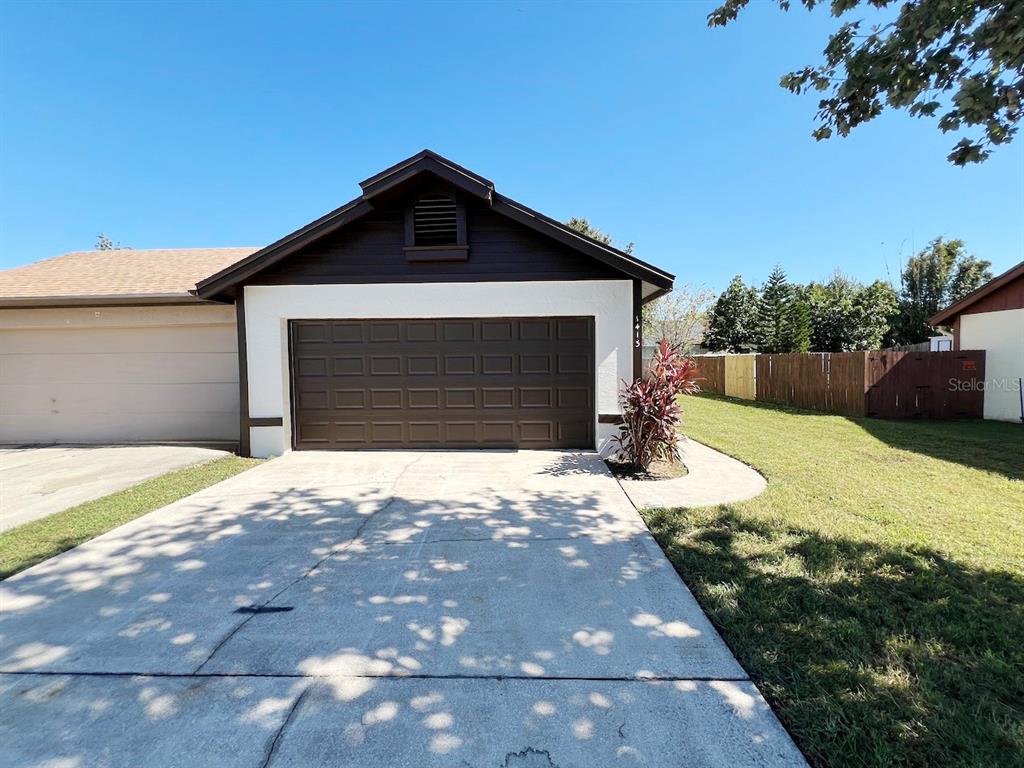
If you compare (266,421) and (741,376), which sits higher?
(741,376)

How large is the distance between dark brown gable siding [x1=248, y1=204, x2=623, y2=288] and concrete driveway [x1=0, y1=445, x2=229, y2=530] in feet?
10.7

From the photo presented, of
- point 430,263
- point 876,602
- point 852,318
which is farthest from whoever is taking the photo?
point 852,318

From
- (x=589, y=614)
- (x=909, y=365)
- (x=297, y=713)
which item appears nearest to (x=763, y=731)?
(x=589, y=614)

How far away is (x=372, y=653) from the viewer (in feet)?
8.38

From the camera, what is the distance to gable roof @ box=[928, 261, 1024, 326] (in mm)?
10883

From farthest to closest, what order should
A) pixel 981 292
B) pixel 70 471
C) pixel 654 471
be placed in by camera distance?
pixel 981 292
pixel 70 471
pixel 654 471

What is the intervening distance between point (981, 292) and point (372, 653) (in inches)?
651

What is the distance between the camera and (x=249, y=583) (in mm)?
3350

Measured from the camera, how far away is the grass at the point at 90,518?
3875 millimetres

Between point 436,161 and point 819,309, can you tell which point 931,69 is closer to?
point 436,161

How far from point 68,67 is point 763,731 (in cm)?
1540

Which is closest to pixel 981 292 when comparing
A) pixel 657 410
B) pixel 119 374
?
pixel 657 410

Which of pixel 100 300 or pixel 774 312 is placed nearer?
pixel 100 300

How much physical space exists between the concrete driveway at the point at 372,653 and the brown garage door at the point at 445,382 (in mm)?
3224
